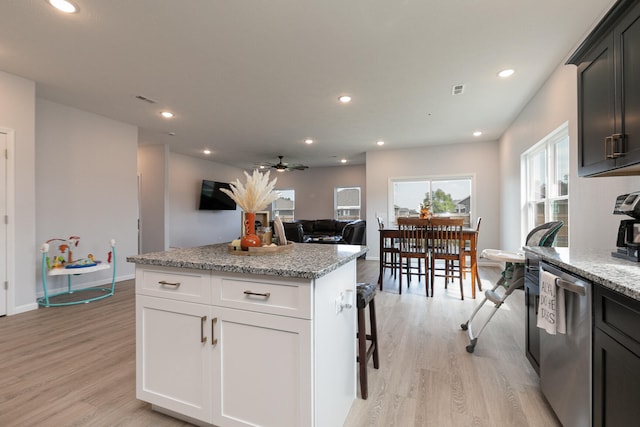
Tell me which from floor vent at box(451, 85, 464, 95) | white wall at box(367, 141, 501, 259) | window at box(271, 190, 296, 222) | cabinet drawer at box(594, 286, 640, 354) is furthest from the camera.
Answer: window at box(271, 190, 296, 222)

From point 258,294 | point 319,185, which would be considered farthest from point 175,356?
point 319,185

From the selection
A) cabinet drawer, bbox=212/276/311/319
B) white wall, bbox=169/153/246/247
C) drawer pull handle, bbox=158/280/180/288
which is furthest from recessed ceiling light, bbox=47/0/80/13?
white wall, bbox=169/153/246/247

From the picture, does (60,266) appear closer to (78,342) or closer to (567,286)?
(78,342)

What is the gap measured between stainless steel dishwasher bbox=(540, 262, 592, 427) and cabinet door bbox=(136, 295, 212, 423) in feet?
5.48

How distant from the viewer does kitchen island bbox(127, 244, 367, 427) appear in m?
1.21

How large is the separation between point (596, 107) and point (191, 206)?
25.6 ft

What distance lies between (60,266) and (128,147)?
210cm

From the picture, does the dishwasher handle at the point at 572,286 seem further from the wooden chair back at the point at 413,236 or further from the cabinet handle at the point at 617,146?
the wooden chair back at the point at 413,236

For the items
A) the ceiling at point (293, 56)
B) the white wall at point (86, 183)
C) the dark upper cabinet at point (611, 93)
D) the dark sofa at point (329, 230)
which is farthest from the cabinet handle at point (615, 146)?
the white wall at point (86, 183)

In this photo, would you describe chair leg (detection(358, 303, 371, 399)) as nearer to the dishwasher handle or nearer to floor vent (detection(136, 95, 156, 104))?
the dishwasher handle

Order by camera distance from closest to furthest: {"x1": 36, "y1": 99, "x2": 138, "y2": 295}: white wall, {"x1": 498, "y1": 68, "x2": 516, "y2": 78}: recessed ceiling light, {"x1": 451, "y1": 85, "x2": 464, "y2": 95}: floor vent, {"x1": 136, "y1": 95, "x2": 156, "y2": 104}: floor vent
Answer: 1. {"x1": 498, "y1": 68, "x2": 516, "y2": 78}: recessed ceiling light
2. {"x1": 451, "y1": 85, "x2": 464, "y2": 95}: floor vent
3. {"x1": 136, "y1": 95, "x2": 156, "y2": 104}: floor vent
4. {"x1": 36, "y1": 99, "x2": 138, "y2": 295}: white wall

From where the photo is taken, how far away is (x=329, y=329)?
1355mm

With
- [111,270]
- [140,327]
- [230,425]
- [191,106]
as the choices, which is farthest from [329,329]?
[111,270]

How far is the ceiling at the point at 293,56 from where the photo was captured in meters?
2.09
